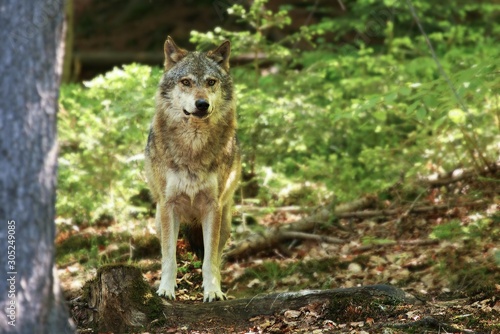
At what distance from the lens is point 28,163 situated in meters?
3.46

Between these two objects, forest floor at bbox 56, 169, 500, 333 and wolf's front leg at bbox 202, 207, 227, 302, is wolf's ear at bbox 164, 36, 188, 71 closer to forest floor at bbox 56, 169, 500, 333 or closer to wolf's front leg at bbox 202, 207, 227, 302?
wolf's front leg at bbox 202, 207, 227, 302

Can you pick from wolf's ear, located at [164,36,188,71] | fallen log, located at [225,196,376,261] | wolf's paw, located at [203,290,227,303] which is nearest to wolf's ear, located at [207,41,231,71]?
wolf's ear, located at [164,36,188,71]

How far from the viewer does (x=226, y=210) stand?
23.6 feet

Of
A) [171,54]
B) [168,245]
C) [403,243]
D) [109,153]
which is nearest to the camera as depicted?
[168,245]

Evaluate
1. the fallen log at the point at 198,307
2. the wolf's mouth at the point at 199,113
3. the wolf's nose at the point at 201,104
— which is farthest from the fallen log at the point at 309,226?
the fallen log at the point at 198,307

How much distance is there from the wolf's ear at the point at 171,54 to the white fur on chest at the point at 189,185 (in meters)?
1.21

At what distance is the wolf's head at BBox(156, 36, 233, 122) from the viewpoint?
6.44m

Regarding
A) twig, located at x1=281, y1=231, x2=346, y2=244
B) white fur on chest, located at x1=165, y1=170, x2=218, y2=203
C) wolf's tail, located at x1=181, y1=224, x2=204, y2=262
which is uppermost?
white fur on chest, located at x1=165, y1=170, x2=218, y2=203

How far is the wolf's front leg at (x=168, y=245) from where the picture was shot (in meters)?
6.32

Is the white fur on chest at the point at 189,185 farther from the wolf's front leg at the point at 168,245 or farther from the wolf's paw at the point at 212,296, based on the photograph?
the wolf's paw at the point at 212,296

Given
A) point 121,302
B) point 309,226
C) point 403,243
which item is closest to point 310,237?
point 309,226

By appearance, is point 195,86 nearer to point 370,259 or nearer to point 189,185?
point 189,185

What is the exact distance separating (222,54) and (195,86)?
0.67 metres

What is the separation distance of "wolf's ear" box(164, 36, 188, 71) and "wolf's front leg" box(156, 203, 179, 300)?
153 centimetres
